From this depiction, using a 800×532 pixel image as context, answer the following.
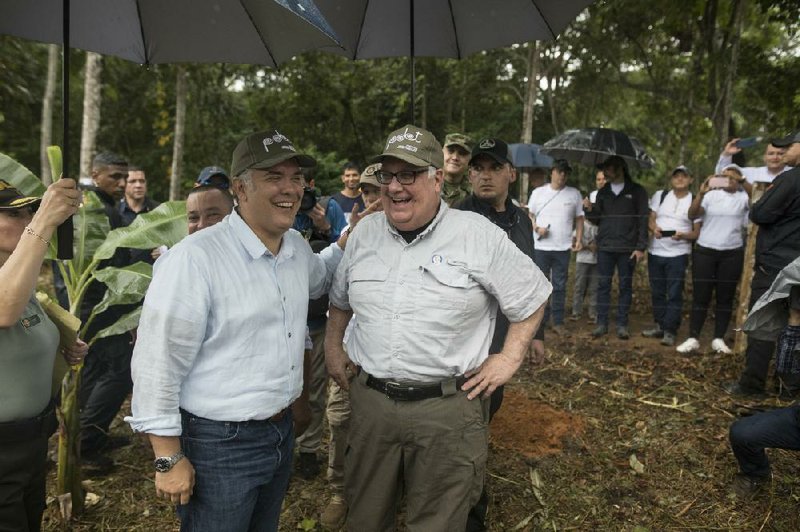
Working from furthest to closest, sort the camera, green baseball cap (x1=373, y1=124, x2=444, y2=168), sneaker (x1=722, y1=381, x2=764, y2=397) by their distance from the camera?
sneaker (x1=722, y1=381, x2=764, y2=397)
the camera
green baseball cap (x1=373, y1=124, x2=444, y2=168)

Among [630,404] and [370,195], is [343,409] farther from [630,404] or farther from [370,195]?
[630,404]

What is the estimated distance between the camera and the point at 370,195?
4.05 meters

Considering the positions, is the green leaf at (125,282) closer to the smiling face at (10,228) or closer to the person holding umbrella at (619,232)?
the smiling face at (10,228)

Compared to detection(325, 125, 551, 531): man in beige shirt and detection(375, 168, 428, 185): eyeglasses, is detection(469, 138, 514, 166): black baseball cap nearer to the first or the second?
detection(325, 125, 551, 531): man in beige shirt

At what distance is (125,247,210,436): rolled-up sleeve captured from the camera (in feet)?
6.07

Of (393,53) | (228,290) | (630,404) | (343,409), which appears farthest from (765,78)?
(228,290)

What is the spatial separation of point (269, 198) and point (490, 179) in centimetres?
175

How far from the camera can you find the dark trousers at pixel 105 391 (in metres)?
A: 4.07

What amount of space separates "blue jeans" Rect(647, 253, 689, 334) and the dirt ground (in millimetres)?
1054

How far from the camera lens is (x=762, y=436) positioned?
135 inches

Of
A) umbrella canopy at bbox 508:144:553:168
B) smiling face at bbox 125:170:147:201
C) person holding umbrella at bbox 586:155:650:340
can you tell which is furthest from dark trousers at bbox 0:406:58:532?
umbrella canopy at bbox 508:144:553:168

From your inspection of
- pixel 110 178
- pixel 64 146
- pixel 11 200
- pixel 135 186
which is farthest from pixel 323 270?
pixel 135 186

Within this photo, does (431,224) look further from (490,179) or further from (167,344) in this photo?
(167,344)

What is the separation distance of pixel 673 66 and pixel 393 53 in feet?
43.5
